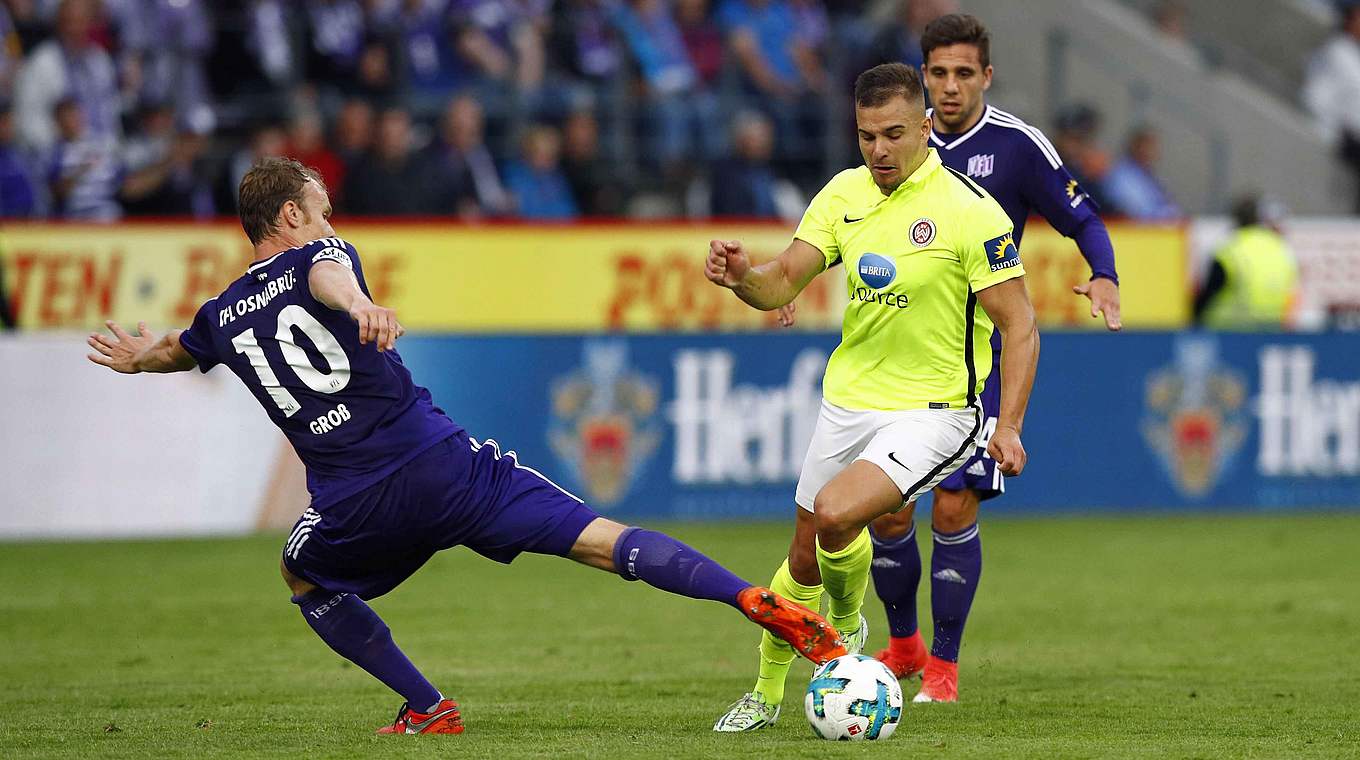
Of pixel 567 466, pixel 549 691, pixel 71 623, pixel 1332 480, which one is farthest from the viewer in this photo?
pixel 1332 480

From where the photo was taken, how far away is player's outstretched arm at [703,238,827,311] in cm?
645

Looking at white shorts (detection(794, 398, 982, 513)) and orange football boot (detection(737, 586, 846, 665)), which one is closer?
orange football boot (detection(737, 586, 846, 665))

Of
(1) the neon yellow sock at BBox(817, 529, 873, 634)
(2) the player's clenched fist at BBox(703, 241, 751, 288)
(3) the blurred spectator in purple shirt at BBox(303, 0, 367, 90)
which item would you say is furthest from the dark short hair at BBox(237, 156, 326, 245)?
(3) the blurred spectator in purple shirt at BBox(303, 0, 367, 90)

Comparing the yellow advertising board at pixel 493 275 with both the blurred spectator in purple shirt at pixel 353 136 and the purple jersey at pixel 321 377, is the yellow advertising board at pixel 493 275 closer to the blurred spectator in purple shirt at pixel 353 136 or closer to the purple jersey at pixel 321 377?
the blurred spectator in purple shirt at pixel 353 136

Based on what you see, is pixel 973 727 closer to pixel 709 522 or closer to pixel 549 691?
pixel 549 691

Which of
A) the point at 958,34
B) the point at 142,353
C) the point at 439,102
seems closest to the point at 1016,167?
the point at 958,34

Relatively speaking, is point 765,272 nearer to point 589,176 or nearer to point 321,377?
point 321,377

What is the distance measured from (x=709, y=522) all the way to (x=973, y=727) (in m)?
8.18

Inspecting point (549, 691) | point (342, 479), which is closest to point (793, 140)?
point (549, 691)

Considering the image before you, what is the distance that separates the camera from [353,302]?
231 inches

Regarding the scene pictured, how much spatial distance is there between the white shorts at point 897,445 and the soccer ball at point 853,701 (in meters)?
0.71

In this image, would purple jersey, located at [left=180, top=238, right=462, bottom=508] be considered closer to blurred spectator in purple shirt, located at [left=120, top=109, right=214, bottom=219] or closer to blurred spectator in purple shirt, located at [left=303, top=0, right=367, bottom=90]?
blurred spectator in purple shirt, located at [left=120, top=109, right=214, bottom=219]

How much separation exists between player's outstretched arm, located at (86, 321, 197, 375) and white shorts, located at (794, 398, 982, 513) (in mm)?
2218

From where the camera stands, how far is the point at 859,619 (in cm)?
714
